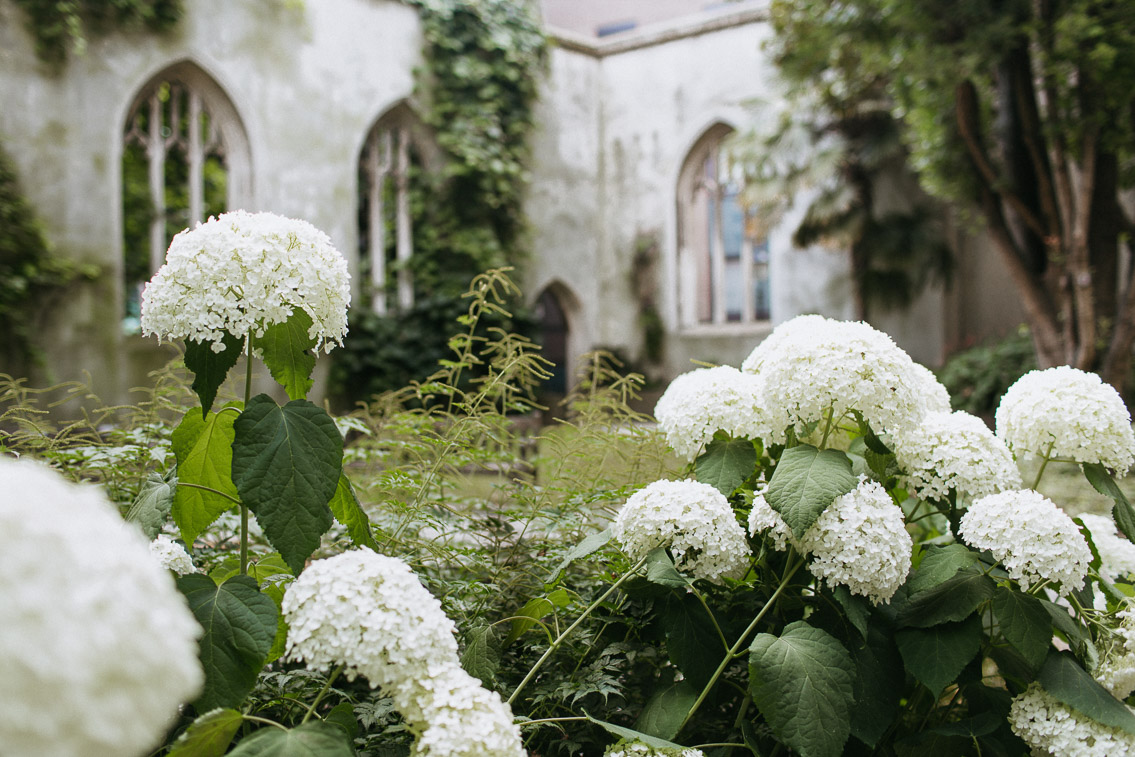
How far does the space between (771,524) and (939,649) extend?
0.34m

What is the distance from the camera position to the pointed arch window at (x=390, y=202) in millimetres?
9914

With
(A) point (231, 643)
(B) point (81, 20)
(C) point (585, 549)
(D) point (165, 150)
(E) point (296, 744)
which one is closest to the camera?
(E) point (296, 744)

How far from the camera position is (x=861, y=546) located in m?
1.21

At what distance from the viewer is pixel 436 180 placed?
9.98 m

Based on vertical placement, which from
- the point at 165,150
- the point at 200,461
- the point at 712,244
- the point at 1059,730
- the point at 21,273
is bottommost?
the point at 1059,730

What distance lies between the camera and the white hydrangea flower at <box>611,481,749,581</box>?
4.13ft

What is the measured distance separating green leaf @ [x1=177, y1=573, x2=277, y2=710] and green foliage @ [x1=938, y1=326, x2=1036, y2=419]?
887 cm

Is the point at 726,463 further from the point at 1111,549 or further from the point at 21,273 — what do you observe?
the point at 21,273

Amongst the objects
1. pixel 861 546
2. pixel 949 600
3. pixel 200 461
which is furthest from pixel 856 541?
pixel 200 461

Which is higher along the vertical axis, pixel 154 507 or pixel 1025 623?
pixel 154 507

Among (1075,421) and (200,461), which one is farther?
(1075,421)

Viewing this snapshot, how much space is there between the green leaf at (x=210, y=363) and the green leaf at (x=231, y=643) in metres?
0.30

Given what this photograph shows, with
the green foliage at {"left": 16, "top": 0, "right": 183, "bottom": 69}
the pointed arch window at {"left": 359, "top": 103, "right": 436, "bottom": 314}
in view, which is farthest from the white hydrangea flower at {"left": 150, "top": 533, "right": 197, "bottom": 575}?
the pointed arch window at {"left": 359, "top": 103, "right": 436, "bottom": 314}

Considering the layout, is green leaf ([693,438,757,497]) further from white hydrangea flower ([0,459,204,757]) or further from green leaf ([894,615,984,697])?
white hydrangea flower ([0,459,204,757])
